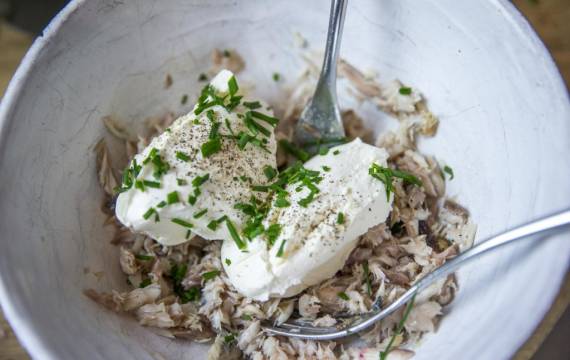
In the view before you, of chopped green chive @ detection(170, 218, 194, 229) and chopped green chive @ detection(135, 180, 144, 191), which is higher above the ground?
chopped green chive @ detection(135, 180, 144, 191)

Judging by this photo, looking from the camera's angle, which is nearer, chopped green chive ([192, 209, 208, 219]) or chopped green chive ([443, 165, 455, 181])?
chopped green chive ([192, 209, 208, 219])

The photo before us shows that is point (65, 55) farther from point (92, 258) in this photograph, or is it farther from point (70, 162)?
point (92, 258)

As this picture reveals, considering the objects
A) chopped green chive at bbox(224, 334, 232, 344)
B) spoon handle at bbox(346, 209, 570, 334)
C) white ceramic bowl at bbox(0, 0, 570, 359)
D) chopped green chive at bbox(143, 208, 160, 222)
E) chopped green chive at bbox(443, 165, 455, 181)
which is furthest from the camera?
chopped green chive at bbox(443, 165, 455, 181)

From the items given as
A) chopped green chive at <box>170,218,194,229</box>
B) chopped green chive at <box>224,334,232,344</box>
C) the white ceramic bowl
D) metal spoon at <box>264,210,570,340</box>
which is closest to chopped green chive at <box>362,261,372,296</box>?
metal spoon at <box>264,210,570,340</box>

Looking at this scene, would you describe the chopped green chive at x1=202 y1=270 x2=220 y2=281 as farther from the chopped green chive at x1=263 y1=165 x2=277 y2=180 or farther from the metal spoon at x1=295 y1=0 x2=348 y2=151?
the metal spoon at x1=295 y1=0 x2=348 y2=151

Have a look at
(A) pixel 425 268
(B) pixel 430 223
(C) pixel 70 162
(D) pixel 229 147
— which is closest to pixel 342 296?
(A) pixel 425 268

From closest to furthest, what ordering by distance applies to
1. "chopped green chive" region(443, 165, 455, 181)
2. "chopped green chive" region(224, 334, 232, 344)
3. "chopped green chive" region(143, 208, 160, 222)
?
1. "chopped green chive" region(143, 208, 160, 222)
2. "chopped green chive" region(224, 334, 232, 344)
3. "chopped green chive" region(443, 165, 455, 181)

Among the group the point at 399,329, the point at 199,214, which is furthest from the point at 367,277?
the point at 199,214
